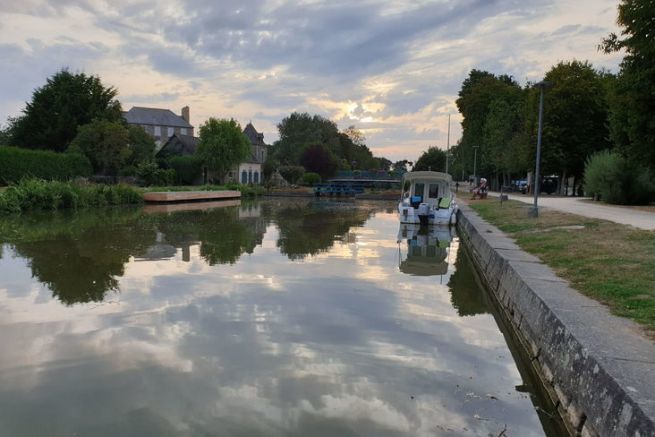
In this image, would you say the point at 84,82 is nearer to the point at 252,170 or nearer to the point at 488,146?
the point at 252,170

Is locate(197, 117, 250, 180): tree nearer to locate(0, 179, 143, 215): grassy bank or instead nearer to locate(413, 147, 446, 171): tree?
locate(0, 179, 143, 215): grassy bank

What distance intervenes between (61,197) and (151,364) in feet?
79.2

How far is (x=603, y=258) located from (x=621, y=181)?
17424mm

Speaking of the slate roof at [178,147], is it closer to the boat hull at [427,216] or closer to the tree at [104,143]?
the tree at [104,143]

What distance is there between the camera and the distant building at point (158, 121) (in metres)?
74.8

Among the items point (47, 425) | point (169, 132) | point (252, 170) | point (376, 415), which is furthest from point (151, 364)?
point (169, 132)

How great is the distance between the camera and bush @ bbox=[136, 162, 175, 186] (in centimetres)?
4134

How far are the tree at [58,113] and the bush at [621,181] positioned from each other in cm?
3895

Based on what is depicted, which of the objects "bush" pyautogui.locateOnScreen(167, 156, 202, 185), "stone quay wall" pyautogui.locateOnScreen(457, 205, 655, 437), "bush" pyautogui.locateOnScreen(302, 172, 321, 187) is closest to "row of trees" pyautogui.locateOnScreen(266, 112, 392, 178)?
"bush" pyautogui.locateOnScreen(302, 172, 321, 187)

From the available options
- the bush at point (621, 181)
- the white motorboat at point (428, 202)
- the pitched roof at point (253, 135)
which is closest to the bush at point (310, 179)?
the pitched roof at point (253, 135)

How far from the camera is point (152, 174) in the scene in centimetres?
4250

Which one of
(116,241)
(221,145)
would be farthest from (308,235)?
(221,145)

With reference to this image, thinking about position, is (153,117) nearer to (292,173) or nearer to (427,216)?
(292,173)

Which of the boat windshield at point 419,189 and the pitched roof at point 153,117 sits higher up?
the pitched roof at point 153,117
